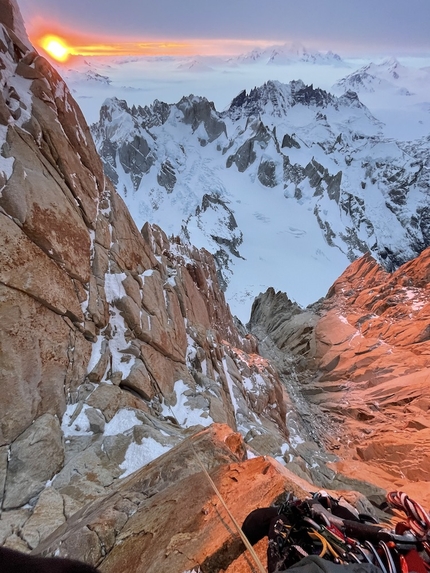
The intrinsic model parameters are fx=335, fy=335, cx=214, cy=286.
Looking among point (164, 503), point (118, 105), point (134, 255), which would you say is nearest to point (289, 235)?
point (118, 105)

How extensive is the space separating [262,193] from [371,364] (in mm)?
148155

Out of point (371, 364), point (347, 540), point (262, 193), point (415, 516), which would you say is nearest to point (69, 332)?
point (347, 540)

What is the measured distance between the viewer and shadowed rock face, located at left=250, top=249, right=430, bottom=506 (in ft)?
77.6

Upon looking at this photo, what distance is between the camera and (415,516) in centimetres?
322

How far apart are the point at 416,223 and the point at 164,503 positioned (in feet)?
614

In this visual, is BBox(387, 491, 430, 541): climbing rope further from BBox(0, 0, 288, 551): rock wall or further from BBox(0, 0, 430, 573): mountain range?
BBox(0, 0, 288, 551): rock wall

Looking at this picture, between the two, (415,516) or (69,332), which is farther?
(69,332)

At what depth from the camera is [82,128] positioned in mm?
15484

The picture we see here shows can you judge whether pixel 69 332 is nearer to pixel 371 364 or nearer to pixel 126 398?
pixel 126 398

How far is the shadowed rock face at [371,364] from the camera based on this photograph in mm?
23641

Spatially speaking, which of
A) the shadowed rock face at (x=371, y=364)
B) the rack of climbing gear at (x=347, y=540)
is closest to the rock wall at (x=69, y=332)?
the rack of climbing gear at (x=347, y=540)

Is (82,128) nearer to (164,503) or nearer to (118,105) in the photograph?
(164,503)

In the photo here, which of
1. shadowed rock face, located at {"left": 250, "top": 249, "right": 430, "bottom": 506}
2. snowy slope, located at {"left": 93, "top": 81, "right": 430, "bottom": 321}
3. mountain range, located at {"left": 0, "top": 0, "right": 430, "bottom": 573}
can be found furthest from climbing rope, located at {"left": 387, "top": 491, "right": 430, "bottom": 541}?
snowy slope, located at {"left": 93, "top": 81, "right": 430, "bottom": 321}

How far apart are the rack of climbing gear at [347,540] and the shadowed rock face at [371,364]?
577 inches
